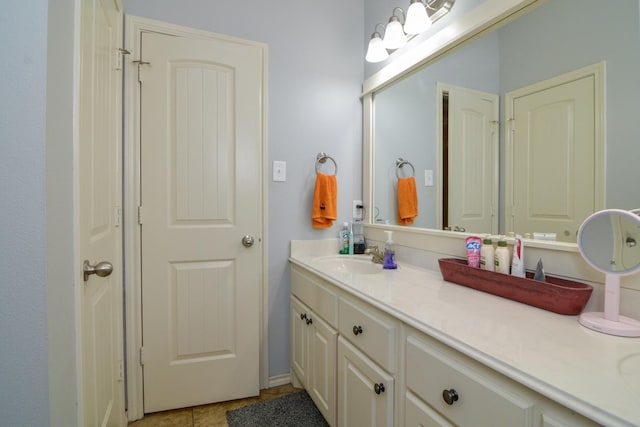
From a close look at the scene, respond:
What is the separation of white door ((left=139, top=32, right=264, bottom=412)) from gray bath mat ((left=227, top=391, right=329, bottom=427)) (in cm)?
14

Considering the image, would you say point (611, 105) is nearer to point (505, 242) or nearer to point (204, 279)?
point (505, 242)

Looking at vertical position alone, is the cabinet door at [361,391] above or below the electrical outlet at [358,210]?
below

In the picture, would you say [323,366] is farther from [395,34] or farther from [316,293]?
[395,34]

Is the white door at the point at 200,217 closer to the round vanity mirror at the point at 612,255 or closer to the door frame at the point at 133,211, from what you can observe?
the door frame at the point at 133,211

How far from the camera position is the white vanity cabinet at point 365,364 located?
96 centimetres

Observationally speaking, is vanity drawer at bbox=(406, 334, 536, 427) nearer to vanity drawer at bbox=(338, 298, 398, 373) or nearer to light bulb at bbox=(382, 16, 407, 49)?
vanity drawer at bbox=(338, 298, 398, 373)

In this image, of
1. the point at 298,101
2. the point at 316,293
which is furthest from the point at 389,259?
the point at 298,101

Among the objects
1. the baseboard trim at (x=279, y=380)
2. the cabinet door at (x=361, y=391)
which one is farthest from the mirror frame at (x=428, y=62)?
the baseboard trim at (x=279, y=380)

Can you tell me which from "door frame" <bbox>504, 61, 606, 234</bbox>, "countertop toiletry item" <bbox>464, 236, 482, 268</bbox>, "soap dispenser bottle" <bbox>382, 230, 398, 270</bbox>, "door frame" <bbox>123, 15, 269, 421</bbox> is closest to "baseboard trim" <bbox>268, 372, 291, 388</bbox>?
"door frame" <bbox>123, 15, 269, 421</bbox>

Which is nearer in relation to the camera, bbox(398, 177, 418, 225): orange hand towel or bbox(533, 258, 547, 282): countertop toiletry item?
bbox(533, 258, 547, 282): countertop toiletry item

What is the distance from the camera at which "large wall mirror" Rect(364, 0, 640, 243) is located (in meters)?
0.88

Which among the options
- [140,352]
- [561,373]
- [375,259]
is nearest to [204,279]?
[140,352]

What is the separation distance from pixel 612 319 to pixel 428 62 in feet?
4.27

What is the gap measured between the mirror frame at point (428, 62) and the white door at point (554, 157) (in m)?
0.09
